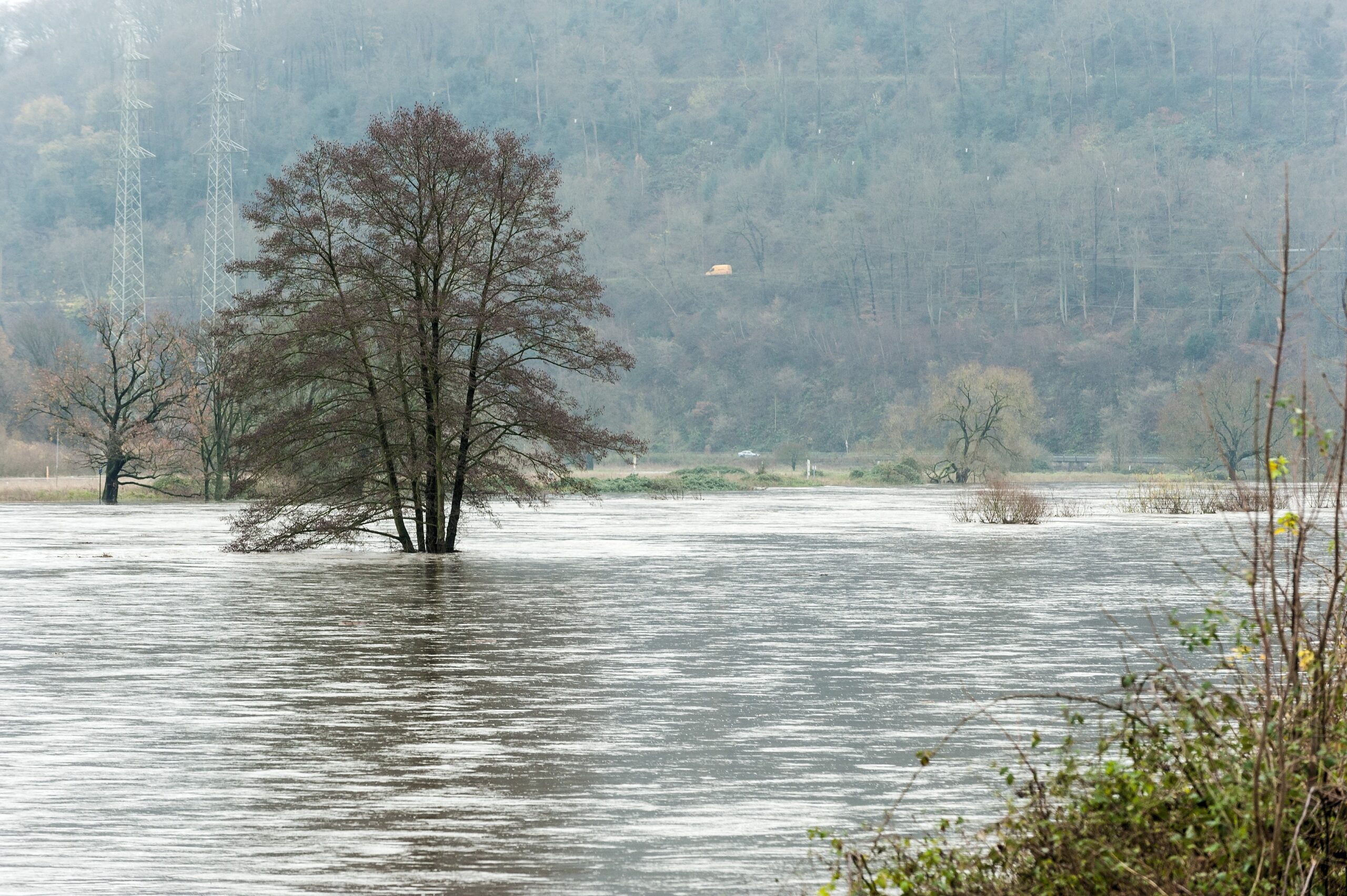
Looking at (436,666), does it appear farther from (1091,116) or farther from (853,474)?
(1091,116)

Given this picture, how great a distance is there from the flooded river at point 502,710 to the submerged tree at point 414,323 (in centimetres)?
→ 272

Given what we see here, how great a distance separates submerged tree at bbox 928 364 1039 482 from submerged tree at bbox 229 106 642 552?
220ft

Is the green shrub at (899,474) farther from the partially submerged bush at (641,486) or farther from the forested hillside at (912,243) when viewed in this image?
the forested hillside at (912,243)

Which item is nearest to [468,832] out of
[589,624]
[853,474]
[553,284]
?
[589,624]

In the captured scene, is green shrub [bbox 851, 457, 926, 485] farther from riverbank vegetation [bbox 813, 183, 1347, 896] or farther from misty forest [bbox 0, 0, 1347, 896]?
riverbank vegetation [bbox 813, 183, 1347, 896]

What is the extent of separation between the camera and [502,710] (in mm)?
15266

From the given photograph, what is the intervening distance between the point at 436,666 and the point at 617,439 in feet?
67.6

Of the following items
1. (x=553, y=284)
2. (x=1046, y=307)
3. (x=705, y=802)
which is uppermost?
(x=1046, y=307)

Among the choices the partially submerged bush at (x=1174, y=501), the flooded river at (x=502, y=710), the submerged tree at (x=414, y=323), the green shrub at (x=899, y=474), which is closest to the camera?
the flooded river at (x=502, y=710)

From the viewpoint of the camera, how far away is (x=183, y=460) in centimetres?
8344

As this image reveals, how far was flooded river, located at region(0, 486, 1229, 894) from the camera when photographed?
9602 millimetres

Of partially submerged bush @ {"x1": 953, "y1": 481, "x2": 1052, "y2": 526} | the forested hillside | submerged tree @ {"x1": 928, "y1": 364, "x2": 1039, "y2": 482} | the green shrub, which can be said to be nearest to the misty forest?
partially submerged bush @ {"x1": 953, "y1": 481, "x2": 1052, "y2": 526}

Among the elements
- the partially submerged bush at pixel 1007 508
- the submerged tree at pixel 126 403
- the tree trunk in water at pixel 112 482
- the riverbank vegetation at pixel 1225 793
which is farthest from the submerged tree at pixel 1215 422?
the riverbank vegetation at pixel 1225 793

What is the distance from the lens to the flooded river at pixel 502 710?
960 cm
